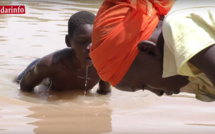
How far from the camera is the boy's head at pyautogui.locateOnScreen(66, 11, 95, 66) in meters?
4.18

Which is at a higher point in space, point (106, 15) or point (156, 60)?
point (106, 15)

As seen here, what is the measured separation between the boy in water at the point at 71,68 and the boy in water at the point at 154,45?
86.9 inches

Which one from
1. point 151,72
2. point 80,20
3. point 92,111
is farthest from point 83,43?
point 151,72

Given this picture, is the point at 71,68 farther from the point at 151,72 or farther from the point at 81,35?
the point at 151,72

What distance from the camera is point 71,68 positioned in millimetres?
4402

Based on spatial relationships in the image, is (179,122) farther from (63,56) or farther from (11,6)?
(11,6)

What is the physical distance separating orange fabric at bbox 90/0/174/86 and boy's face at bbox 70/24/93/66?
2174 mm

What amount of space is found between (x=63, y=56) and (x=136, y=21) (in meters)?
2.54

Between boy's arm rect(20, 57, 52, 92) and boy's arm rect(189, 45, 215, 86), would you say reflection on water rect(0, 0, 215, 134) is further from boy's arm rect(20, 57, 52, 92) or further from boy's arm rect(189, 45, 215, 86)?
boy's arm rect(189, 45, 215, 86)

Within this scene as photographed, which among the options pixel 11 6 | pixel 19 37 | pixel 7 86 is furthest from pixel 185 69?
pixel 11 6

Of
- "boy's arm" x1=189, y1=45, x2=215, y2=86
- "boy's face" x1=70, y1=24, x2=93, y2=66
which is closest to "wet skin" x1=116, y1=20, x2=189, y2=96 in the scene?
"boy's arm" x1=189, y1=45, x2=215, y2=86

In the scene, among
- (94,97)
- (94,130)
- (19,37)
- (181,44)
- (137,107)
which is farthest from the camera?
(19,37)

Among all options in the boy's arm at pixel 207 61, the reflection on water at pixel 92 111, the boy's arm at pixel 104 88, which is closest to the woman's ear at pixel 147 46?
the boy's arm at pixel 207 61

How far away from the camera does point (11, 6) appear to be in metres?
9.01
